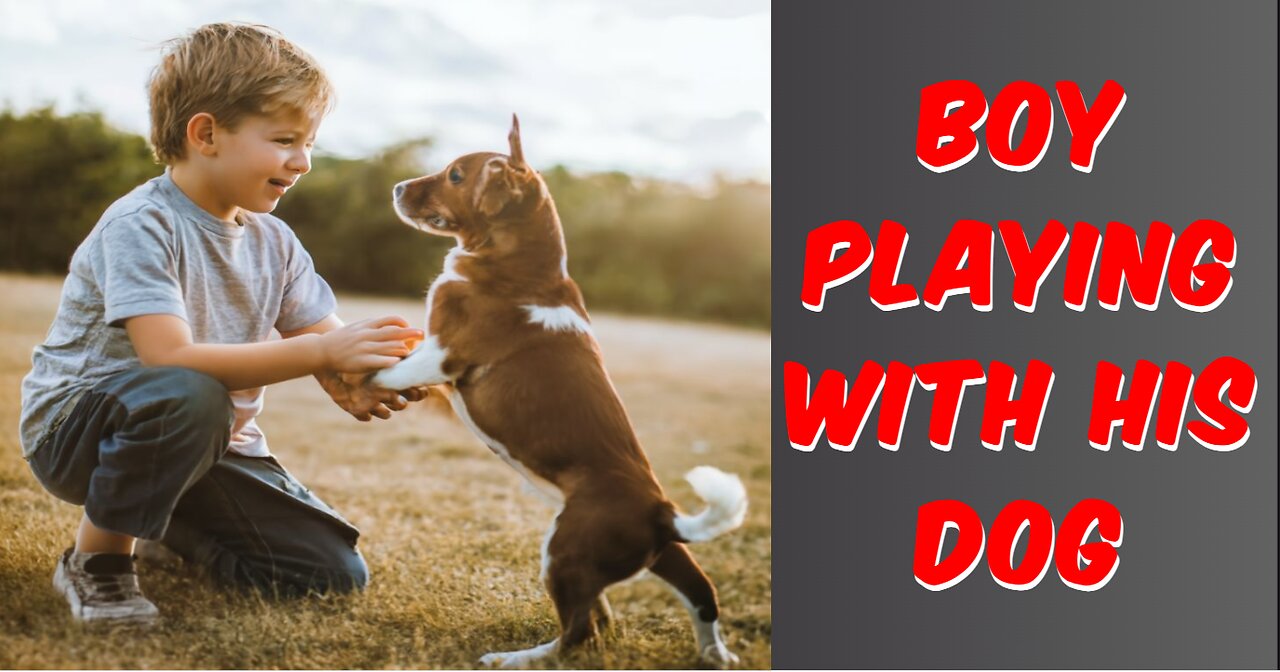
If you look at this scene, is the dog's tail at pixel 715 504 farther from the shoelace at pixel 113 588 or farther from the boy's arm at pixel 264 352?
the shoelace at pixel 113 588

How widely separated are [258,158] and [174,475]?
1.76ft

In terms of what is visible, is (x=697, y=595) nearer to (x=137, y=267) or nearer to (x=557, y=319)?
(x=557, y=319)

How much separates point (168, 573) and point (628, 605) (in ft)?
2.96

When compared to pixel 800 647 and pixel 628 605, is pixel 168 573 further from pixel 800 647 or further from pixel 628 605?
pixel 800 647

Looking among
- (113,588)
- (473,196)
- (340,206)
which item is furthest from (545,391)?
(340,206)

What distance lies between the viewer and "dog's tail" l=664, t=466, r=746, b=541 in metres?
1.61

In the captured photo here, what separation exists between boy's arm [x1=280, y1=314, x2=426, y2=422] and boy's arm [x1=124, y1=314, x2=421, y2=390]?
0.10 ft

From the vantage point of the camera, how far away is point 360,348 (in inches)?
66.5

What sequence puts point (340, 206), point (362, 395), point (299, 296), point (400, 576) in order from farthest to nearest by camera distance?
point (340, 206) → point (400, 576) → point (299, 296) → point (362, 395)

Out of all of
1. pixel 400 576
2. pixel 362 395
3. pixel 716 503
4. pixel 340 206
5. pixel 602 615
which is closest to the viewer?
pixel 716 503

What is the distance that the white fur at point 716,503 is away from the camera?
161 cm

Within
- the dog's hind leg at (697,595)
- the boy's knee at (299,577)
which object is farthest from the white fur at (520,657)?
the boy's knee at (299,577)

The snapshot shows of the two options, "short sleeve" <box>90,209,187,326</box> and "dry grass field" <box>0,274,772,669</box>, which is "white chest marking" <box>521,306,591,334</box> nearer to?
"dry grass field" <box>0,274,772,669</box>

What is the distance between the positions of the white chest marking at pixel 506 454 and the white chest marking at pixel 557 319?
18 cm
